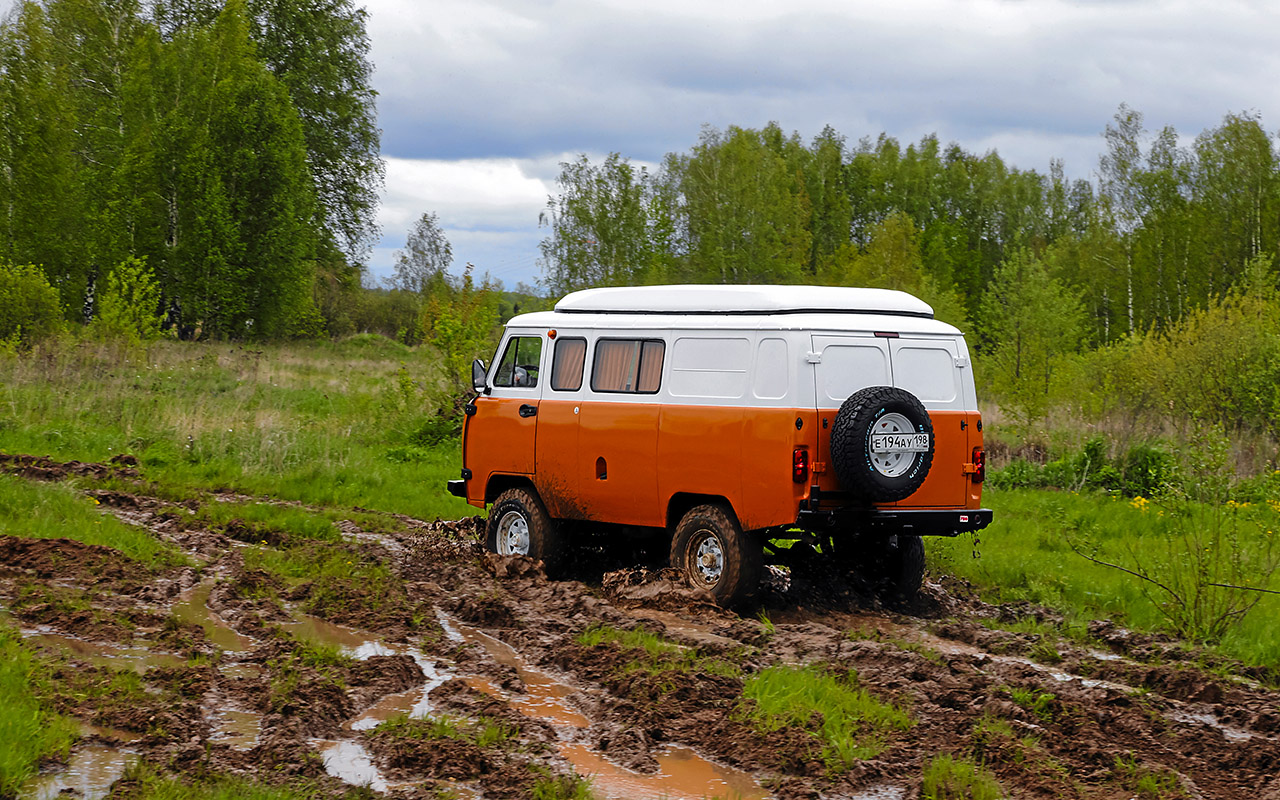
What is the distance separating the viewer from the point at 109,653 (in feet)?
24.2

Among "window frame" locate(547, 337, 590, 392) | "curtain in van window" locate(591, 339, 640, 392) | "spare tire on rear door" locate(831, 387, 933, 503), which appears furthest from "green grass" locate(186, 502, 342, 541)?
"spare tire on rear door" locate(831, 387, 933, 503)

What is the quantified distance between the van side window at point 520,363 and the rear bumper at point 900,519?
352cm

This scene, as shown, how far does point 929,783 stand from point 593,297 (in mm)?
6211

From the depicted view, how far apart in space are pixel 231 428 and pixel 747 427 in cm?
1187

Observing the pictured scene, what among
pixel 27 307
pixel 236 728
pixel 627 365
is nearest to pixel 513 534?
pixel 627 365

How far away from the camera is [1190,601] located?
362 inches

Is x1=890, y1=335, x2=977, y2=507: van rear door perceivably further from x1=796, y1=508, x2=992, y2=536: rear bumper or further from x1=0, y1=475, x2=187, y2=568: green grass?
x1=0, y1=475, x2=187, y2=568: green grass

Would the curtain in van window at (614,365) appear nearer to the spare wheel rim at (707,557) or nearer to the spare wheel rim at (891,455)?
the spare wheel rim at (707,557)

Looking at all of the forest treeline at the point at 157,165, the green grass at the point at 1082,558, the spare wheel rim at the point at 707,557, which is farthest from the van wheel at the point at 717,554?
the forest treeline at the point at 157,165

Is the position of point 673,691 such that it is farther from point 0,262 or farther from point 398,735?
point 0,262

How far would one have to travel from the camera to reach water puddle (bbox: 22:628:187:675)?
23.4 feet

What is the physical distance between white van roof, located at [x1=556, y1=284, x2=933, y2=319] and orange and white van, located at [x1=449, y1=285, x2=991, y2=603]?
0.01m

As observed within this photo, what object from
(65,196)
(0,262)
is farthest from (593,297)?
(65,196)

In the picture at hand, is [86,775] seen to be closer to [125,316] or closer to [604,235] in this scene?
[125,316]
